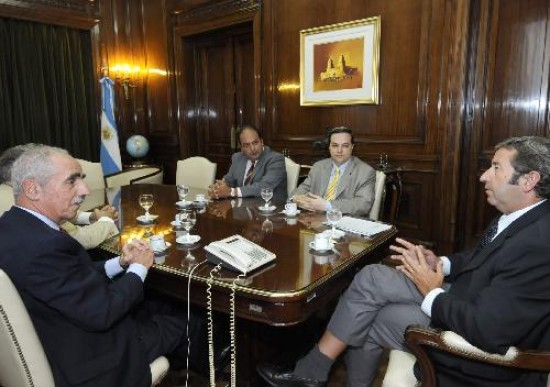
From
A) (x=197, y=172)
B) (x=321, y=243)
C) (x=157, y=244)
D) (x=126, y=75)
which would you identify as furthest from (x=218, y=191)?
(x=126, y=75)

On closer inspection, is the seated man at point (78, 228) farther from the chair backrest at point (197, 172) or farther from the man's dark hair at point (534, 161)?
the man's dark hair at point (534, 161)

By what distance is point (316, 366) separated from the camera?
1.67 metres

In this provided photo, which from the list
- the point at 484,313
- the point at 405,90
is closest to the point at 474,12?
the point at 405,90

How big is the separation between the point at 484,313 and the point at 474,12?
316 centimetres

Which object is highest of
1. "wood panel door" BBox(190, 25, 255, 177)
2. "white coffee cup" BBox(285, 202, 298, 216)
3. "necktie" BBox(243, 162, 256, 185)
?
"wood panel door" BBox(190, 25, 255, 177)

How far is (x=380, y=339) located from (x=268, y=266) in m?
0.55

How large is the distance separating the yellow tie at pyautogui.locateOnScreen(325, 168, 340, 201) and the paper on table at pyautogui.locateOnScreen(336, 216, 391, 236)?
0.63m

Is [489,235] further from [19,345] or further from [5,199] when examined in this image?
[5,199]

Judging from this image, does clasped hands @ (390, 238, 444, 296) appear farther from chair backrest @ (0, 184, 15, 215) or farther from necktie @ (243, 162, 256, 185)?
chair backrest @ (0, 184, 15, 215)

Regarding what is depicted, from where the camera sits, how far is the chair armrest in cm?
109

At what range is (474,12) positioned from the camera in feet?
11.3

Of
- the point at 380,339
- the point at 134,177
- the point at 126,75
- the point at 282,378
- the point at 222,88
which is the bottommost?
the point at 282,378

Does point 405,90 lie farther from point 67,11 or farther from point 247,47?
point 67,11

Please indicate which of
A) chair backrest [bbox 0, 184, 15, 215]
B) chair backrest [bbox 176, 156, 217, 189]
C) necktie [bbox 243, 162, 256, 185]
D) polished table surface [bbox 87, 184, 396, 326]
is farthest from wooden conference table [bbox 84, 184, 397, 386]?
chair backrest [bbox 176, 156, 217, 189]
